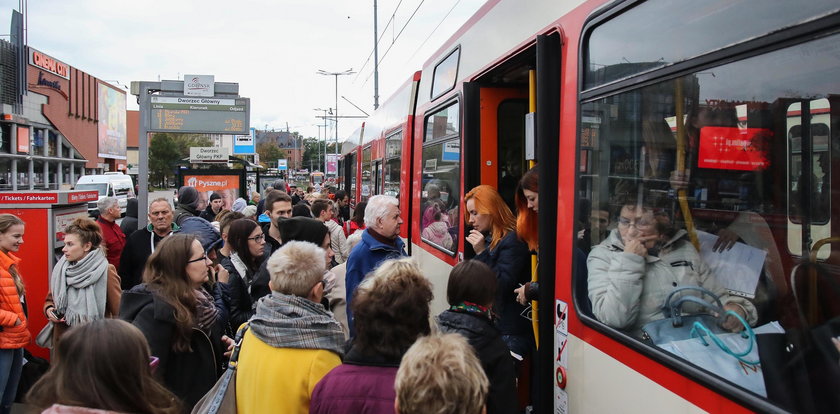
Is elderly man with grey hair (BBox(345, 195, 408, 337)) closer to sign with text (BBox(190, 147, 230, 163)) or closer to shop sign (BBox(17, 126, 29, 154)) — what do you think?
sign with text (BBox(190, 147, 230, 163))

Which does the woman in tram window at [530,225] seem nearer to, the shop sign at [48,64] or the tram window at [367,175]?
the tram window at [367,175]

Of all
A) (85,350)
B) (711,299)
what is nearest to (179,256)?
(85,350)

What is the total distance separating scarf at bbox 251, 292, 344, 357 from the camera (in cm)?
248

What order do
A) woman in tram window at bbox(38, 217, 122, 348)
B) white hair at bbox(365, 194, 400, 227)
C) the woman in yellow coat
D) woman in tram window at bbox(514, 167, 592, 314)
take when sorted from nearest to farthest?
the woman in yellow coat
woman in tram window at bbox(514, 167, 592, 314)
white hair at bbox(365, 194, 400, 227)
woman in tram window at bbox(38, 217, 122, 348)

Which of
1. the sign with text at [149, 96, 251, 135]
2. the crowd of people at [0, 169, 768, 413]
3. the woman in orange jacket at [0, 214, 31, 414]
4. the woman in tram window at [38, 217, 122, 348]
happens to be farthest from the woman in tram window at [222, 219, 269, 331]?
the sign with text at [149, 96, 251, 135]

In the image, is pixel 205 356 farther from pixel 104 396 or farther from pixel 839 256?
pixel 839 256

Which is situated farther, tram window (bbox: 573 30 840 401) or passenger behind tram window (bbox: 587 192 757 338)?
passenger behind tram window (bbox: 587 192 757 338)

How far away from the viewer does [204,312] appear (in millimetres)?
3346

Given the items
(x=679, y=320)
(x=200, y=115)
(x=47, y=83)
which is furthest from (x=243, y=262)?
(x=47, y=83)

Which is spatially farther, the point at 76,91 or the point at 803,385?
the point at 76,91

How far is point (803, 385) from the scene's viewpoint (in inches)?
70.8

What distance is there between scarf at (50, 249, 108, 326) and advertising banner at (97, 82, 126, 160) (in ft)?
174

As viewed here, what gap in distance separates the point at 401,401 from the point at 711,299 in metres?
1.20

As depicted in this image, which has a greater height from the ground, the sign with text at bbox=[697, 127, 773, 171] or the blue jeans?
the sign with text at bbox=[697, 127, 773, 171]
